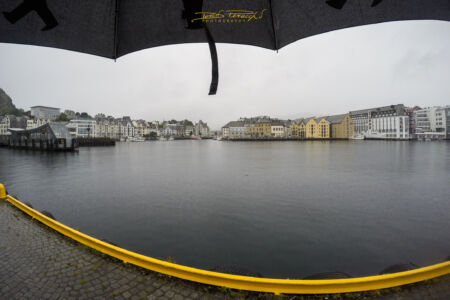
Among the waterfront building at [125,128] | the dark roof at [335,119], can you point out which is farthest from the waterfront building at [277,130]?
the waterfront building at [125,128]

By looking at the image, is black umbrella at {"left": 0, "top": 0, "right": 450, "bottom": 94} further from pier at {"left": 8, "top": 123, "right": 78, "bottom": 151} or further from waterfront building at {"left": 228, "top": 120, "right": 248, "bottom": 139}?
waterfront building at {"left": 228, "top": 120, "right": 248, "bottom": 139}

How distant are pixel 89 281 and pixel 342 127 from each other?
377 ft

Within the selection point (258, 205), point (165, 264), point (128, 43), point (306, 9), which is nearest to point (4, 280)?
point (165, 264)

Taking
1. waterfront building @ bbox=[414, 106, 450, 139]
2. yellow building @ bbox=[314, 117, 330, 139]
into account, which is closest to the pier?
yellow building @ bbox=[314, 117, 330, 139]

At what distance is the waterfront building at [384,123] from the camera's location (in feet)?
→ 289

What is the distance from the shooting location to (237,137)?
Result: 11581cm

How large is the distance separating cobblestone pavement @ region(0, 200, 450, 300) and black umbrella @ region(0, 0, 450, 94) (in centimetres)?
210

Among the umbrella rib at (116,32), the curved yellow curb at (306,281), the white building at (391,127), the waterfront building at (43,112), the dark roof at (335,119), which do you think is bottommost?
the curved yellow curb at (306,281)

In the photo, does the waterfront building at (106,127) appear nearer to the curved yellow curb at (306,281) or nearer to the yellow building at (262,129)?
the yellow building at (262,129)

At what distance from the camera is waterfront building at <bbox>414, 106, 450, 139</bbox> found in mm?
89000

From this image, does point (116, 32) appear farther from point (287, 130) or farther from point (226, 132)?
point (226, 132)

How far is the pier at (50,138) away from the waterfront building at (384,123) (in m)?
113

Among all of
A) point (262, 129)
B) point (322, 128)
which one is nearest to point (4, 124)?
point (262, 129)

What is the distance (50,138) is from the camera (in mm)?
41312
